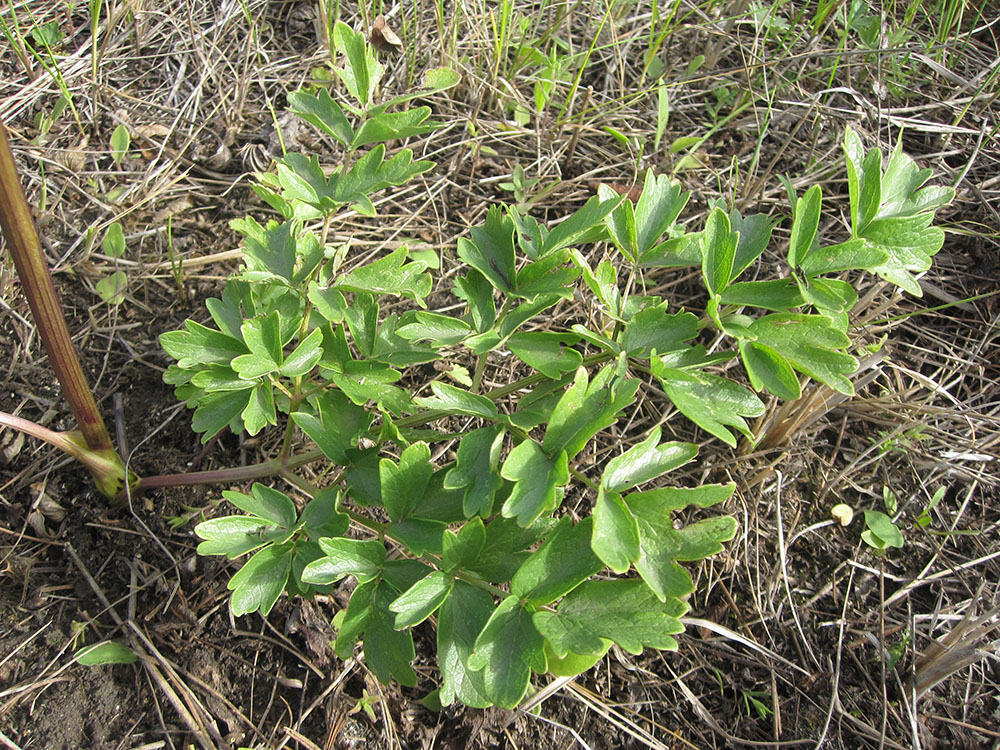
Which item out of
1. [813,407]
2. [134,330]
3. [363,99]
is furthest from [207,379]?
[813,407]

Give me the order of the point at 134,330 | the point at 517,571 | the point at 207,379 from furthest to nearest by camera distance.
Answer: the point at 134,330 < the point at 207,379 < the point at 517,571

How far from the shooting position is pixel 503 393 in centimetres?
152

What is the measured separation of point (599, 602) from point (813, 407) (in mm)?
1007

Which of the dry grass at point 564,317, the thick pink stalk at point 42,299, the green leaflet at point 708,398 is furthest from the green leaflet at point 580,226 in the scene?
the thick pink stalk at point 42,299

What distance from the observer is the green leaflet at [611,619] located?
47.1 inches

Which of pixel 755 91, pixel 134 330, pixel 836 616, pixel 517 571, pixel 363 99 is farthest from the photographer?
pixel 755 91

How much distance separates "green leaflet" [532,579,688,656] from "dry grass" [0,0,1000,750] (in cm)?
58

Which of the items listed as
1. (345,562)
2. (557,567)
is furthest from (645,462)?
(345,562)

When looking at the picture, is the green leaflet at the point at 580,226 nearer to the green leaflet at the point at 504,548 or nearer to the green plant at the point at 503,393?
the green plant at the point at 503,393

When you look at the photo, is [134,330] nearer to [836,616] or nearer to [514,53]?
[514,53]

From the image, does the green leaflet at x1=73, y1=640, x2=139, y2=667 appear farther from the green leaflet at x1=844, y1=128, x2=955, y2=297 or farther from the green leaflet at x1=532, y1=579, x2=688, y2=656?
the green leaflet at x1=844, y1=128, x2=955, y2=297

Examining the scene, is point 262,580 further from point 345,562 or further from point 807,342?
point 807,342

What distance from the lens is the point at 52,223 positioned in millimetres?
2217

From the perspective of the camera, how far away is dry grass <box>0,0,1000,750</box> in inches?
67.4
